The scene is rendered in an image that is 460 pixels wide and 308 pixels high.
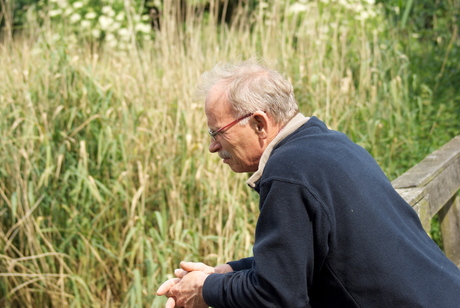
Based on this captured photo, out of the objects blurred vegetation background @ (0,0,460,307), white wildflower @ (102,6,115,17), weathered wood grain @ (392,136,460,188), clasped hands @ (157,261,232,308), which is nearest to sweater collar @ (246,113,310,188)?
clasped hands @ (157,261,232,308)

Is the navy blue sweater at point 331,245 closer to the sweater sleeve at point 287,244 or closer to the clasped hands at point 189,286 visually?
the sweater sleeve at point 287,244

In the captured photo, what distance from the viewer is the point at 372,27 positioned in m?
7.54

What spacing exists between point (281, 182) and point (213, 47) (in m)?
3.89

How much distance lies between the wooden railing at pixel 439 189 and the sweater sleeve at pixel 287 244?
2.23 ft

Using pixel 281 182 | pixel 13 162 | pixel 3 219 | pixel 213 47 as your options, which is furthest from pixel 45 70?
pixel 281 182

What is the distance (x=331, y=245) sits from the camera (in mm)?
1525

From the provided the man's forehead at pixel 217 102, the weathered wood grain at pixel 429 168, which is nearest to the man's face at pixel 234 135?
the man's forehead at pixel 217 102

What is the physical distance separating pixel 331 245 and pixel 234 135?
0.44 meters

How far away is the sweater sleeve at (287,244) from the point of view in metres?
1.49

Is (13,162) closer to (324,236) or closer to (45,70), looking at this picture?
(45,70)

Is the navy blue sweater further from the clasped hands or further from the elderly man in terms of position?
the clasped hands

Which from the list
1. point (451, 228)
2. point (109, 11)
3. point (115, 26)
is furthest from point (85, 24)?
point (451, 228)

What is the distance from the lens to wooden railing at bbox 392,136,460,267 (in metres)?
2.23

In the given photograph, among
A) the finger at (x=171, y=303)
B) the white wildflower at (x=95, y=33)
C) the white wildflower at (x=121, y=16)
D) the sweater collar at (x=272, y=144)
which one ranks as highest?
the sweater collar at (x=272, y=144)
